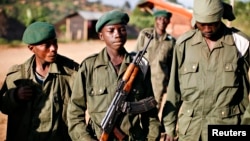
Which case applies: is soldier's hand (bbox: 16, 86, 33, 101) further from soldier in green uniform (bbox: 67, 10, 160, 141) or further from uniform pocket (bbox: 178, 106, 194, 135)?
uniform pocket (bbox: 178, 106, 194, 135)

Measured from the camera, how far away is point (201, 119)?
3.68 metres

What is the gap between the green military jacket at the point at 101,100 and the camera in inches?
127

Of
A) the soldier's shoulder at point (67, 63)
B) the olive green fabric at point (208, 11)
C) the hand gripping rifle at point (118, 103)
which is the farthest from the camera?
the soldier's shoulder at point (67, 63)

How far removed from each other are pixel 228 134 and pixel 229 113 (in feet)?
0.61

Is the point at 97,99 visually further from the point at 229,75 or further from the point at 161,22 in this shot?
the point at 161,22

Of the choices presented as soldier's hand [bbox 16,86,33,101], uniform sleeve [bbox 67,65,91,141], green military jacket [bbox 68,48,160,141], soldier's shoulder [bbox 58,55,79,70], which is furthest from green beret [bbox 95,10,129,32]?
soldier's hand [bbox 16,86,33,101]

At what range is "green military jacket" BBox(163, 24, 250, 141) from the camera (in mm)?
3580

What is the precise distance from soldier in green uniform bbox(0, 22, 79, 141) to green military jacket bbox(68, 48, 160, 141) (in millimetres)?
426

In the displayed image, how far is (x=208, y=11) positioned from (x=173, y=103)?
924 mm

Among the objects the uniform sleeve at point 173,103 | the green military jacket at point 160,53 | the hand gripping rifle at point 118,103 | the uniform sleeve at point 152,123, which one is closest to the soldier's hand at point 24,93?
the hand gripping rifle at point 118,103

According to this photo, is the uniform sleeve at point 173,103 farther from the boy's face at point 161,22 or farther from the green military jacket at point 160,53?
the boy's face at point 161,22

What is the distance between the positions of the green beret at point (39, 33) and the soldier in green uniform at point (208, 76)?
1187 millimetres

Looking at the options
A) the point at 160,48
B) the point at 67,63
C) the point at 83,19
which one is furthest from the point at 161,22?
the point at 83,19

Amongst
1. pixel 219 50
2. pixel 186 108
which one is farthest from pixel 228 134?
pixel 219 50
